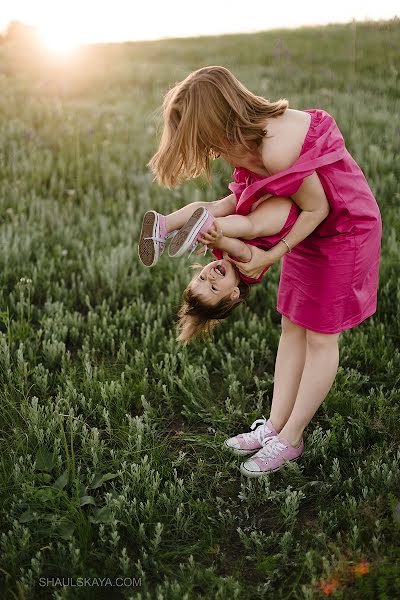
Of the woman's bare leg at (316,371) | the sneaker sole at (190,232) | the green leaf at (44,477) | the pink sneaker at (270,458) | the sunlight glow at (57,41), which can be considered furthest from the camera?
the sunlight glow at (57,41)

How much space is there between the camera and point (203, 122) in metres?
2.78

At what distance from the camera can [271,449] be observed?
3395 mm

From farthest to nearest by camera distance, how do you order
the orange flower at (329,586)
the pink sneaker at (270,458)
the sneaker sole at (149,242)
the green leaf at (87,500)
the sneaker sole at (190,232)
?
the pink sneaker at (270,458) → the green leaf at (87,500) → the sneaker sole at (149,242) → the sneaker sole at (190,232) → the orange flower at (329,586)

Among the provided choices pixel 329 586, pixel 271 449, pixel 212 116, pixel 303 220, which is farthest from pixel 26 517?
pixel 212 116

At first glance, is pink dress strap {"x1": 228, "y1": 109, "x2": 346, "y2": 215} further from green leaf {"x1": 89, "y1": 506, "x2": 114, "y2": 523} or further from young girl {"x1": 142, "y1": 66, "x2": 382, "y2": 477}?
green leaf {"x1": 89, "y1": 506, "x2": 114, "y2": 523}

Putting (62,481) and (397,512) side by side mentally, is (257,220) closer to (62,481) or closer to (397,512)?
(397,512)

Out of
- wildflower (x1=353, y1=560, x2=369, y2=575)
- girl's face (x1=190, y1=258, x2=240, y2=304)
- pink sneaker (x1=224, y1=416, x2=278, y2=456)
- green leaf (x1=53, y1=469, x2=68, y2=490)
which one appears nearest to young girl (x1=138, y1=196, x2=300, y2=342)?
girl's face (x1=190, y1=258, x2=240, y2=304)

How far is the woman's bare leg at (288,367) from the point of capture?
3.52m

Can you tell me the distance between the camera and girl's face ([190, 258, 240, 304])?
305 centimetres

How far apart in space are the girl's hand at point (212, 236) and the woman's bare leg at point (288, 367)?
0.98 metres

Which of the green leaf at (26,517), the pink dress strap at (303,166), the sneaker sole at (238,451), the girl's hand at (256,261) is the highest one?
the pink dress strap at (303,166)

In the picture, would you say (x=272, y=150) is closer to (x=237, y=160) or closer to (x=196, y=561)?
(x=237, y=160)

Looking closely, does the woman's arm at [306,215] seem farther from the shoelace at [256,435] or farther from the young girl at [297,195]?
the shoelace at [256,435]

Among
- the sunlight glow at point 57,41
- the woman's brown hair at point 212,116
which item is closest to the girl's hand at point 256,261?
the woman's brown hair at point 212,116
